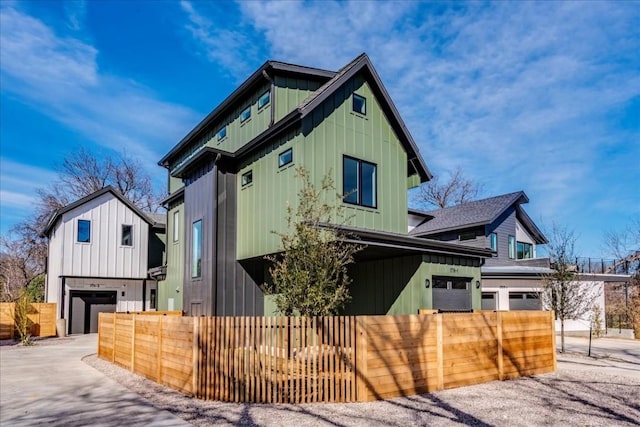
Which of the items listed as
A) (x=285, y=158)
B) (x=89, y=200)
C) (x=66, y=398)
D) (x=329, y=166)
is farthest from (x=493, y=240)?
(x=66, y=398)

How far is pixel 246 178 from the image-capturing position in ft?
47.4

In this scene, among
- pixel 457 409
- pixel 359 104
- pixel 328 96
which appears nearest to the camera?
pixel 457 409

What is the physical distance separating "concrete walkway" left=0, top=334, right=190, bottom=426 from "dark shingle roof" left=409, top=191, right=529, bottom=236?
19.6 m

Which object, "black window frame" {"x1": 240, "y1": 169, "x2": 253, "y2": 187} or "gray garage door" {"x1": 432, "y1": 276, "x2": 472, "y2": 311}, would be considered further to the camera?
"black window frame" {"x1": 240, "y1": 169, "x2": 253, "y2": 187}

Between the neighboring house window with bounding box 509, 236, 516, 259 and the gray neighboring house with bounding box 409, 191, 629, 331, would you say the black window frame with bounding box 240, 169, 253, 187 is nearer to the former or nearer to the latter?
the gray neighboring house with bounding box 409, 191, 629, 331

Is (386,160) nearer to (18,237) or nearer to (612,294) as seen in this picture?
(612,294)

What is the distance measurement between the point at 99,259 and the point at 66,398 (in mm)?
16833

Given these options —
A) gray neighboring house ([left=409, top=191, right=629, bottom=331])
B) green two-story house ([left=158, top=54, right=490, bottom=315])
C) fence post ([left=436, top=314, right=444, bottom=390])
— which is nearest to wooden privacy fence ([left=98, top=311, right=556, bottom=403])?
fence post ([left=436, top=314, right=444, bottom=390])

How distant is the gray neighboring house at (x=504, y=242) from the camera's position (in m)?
24.1

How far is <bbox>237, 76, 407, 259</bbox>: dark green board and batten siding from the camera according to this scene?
12.5m

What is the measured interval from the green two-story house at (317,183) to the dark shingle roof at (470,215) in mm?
11686

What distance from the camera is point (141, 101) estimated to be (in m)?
26.4

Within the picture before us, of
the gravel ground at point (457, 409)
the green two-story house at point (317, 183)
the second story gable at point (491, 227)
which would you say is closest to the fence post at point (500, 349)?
the gravel ground at point (457, 409)

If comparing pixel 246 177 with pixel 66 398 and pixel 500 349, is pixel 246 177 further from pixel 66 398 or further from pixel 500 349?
pixel 500 349
